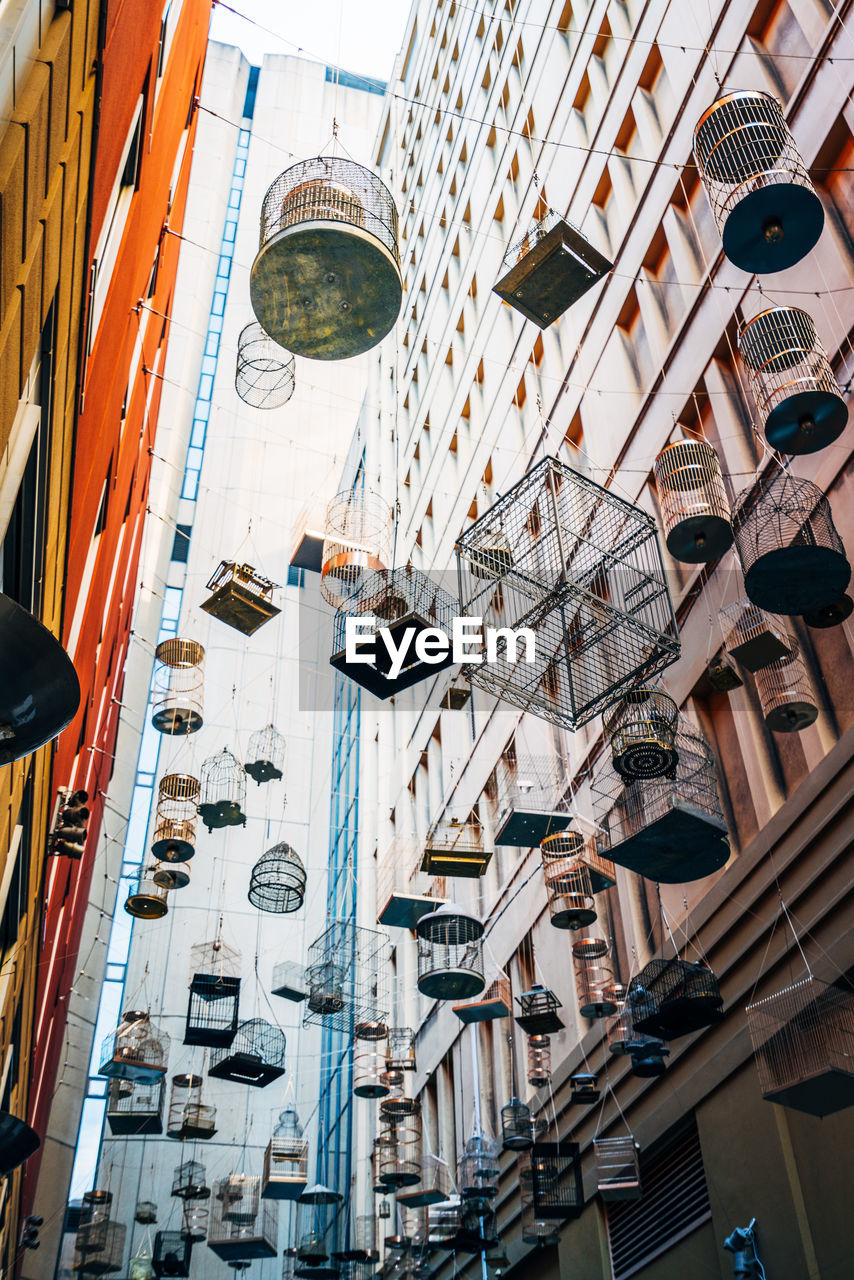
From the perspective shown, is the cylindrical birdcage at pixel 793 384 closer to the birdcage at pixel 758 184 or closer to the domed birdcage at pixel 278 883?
the birdcage at pixel 758 184

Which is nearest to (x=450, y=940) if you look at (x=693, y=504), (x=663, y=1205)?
(x=663, y=1205)

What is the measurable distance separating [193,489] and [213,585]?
2350 cm

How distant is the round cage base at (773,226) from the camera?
7258 millimetres

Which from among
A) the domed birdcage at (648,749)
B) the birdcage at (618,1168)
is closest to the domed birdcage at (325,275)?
the domed birdcage at (648,749)

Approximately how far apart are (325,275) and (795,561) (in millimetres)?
4120

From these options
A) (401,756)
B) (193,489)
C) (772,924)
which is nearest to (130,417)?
(772,924)

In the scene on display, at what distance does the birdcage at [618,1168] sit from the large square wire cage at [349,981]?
455 centimetres

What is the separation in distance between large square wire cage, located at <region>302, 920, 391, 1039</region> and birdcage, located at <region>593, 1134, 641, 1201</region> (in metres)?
4.55

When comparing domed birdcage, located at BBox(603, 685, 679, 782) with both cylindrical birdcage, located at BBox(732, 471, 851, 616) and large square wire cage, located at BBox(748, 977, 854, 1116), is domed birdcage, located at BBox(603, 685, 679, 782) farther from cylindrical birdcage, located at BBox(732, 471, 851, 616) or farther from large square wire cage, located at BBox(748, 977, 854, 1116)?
large square wire cage, located at BBox(748, 977, 854, 1116)

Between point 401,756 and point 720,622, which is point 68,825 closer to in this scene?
point 720,622

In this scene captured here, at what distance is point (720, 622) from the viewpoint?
11195mm

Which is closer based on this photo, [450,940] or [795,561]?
[795,561]

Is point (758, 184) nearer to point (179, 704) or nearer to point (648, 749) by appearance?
point (648, 749)

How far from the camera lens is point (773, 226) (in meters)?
7.50
